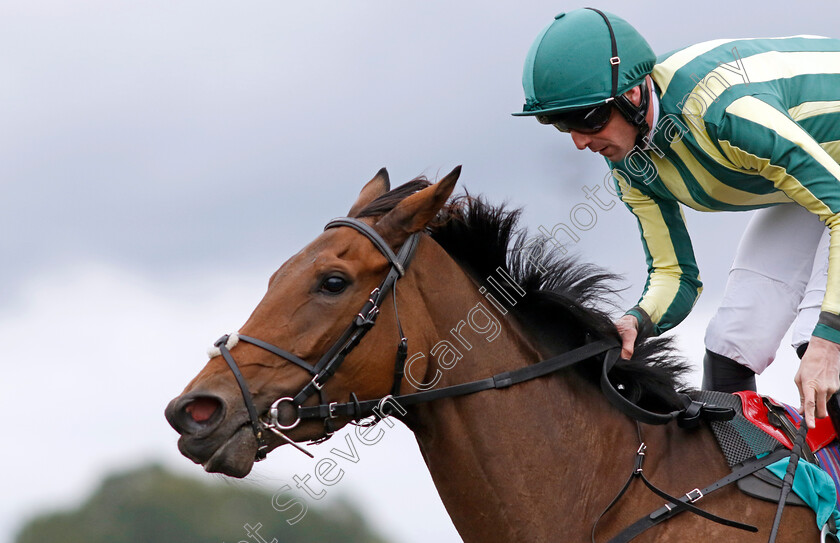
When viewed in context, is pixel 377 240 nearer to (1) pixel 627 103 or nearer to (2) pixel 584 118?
(2) pixel 584 118

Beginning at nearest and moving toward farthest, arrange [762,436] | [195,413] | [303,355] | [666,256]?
[195,413] → [303,355] → [762,436] → [666,256]

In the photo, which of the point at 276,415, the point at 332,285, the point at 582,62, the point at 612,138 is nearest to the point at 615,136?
the point at 612,138

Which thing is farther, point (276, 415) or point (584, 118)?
point (584, 118)

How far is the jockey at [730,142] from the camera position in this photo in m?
3.83

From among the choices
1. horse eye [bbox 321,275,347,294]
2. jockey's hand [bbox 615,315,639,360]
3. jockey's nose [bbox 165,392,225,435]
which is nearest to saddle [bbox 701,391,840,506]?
jockey's hand [bbox 615,315,639,360]

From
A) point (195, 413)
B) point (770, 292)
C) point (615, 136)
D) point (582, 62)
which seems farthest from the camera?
point (770, 292)

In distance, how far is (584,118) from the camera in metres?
4.16

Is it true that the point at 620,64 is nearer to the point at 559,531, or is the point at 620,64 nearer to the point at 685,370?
the point at 685,370

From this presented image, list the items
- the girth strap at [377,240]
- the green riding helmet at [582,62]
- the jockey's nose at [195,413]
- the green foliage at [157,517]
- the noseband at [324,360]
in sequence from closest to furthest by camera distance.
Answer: the jockey's nose at [195,413] → the noseband at [324,360] → the girth strap at [377,240] → the green riding helmet at [582,62] → the green foliage at [157,517]

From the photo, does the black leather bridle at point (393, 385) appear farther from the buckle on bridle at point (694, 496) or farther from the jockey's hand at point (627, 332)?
the buckle on bridle at point (694, 496)

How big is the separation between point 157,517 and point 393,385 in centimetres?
3117

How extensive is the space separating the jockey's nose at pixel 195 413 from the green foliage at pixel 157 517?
2400 cm

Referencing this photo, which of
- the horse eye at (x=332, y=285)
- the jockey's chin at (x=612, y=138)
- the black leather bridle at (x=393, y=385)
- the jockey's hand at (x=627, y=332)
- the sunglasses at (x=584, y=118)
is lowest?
the jockey's hand at (x=627, y=332)

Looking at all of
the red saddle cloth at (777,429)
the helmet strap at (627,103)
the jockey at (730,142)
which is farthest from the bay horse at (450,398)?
the helmet strap at (627,103)
